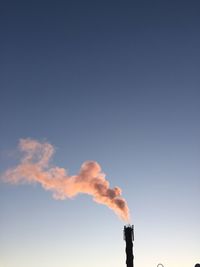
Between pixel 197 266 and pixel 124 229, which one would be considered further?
pixel 197 266

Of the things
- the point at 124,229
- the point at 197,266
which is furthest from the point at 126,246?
the point at 197,266

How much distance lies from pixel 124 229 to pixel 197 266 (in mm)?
16077

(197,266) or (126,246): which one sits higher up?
(197,266)

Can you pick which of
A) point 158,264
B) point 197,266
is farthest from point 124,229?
point 197,266

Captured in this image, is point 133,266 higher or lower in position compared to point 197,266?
lower

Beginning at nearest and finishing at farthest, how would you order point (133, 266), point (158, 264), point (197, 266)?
point (158, 264) → point (133, 266) → point (197, 266)

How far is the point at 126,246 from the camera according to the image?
158ft

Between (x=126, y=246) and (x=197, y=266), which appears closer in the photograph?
(x=126, y=246)

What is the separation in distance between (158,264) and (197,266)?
18.6m

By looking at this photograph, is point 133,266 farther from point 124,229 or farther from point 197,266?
point 197,266

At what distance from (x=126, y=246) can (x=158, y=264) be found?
4603 mm

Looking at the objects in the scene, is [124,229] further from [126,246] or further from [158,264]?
[158,264]

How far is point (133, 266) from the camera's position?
47469 mm

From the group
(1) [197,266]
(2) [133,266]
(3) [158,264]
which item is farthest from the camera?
(1) [197,266]
